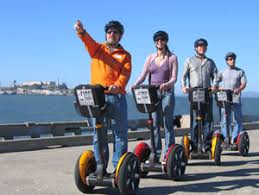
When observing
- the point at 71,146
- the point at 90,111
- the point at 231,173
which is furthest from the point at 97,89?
the point at 71,146

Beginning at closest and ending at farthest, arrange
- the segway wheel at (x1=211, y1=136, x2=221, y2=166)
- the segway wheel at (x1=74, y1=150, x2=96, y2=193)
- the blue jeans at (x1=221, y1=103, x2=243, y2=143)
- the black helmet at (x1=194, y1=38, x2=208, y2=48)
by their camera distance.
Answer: the segway wheel at (x1=74, y1=150, x2=96, y2=193) < the segway wheel at (x1=211, y1=136, x2=221, y2=166) < the black helmet at (x1=194, y1=38, x2=208, y2=48) < the blue jeans at (x1=221, y1=103, x2=243, y2=143)

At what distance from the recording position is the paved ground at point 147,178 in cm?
685

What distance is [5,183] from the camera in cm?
731

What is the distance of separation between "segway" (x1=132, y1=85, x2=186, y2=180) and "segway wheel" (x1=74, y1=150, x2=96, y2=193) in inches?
43.1

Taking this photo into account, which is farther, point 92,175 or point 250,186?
point 250,186

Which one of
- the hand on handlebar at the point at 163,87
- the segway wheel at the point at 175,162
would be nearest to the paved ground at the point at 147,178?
the segway wheel at the point at 175,162

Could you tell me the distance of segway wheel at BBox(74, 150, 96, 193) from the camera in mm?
6449

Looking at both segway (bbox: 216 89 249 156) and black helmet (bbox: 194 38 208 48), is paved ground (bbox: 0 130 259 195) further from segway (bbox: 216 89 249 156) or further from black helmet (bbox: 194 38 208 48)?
black helmet (bbox: 194 38 208 48)

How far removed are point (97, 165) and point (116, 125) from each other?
55cm

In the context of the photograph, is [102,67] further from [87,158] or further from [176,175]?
[176,175]

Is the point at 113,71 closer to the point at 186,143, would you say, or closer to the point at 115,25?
the point at 115,25

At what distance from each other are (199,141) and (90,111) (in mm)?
3602

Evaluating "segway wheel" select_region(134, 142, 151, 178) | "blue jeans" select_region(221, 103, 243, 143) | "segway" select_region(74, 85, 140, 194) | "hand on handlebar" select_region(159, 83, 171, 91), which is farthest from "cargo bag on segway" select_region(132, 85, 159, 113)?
"blue jeans" select_region(221, 103, 243, 143)

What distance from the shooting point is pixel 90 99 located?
20.2 feet
